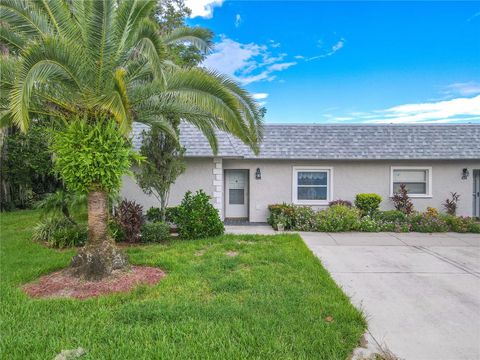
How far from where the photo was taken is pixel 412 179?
12945 millimetres

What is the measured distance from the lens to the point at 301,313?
4254 mm

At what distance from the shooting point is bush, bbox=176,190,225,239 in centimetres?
917

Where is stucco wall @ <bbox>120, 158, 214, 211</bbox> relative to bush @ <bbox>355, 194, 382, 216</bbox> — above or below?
above

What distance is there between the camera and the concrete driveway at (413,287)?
3697mm

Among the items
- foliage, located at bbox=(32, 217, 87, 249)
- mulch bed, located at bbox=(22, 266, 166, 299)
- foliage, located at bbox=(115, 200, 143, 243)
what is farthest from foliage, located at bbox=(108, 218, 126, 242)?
mulch bed, located at bbox=(22, 266, 166, 299)

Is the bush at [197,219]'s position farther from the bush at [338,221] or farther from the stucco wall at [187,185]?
the bush at [338,221]

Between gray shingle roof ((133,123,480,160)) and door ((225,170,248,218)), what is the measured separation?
1.35 metres

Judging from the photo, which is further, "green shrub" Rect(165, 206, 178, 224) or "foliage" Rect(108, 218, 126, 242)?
"green shrub" Rect(165, 206, 178, 224)

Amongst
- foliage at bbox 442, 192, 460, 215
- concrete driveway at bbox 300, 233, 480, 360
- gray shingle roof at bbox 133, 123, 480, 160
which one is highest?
gray shingle roof at bbox 133, 123, 480, 160

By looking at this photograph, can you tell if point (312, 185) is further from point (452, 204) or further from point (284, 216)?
point (452, 204)

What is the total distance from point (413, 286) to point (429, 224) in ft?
→ 20.7

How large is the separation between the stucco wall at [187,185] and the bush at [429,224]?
25.6ft

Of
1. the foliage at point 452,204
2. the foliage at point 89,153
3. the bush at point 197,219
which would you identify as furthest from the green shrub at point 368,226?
the foliage at point 89,153

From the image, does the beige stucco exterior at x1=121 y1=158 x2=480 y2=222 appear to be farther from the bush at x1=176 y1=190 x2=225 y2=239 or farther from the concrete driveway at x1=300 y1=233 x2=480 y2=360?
the bush at x1=176 y1=190 x2=225 y2=239
